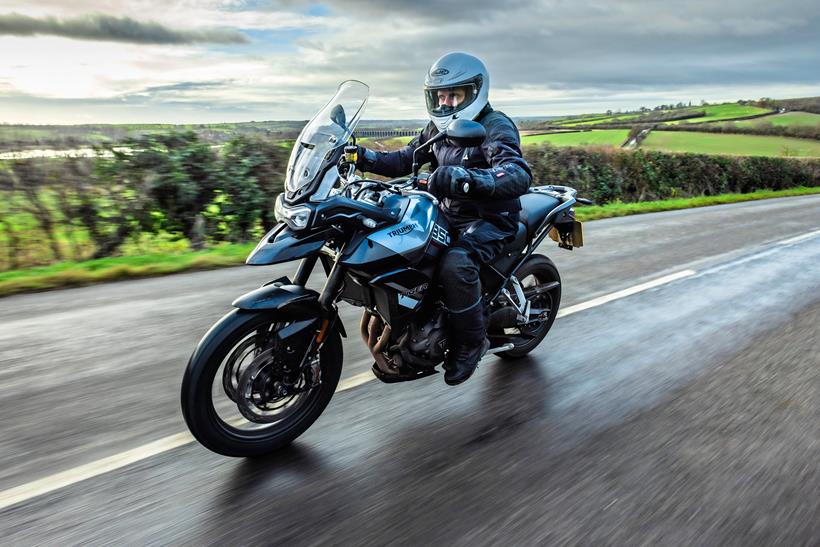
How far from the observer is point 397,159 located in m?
4.38

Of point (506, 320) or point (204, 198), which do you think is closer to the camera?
point (506, 320)

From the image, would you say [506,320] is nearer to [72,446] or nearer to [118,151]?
[72,446]

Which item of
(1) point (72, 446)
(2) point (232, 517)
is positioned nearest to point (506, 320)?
(2) point (232, 517)

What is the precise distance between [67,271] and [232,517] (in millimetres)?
5552

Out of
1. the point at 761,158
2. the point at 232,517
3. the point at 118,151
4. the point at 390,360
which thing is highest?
the point at 118,151

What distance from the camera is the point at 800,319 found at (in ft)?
19.0

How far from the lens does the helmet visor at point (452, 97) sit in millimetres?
3781

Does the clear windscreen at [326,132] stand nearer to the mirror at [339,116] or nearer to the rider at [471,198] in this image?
the mirror at [339,116]

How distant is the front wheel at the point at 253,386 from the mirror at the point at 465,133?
1.25m

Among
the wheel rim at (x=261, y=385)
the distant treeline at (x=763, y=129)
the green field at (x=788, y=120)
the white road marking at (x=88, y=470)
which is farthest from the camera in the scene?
the green field at (x=788, y=120)

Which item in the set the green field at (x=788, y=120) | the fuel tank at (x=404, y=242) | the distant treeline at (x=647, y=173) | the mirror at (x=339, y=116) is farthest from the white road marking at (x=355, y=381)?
the green field at (x=788, y=120)

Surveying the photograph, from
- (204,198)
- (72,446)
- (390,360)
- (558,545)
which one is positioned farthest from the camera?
(204,198)

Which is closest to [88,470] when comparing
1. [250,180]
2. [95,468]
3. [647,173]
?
[95,468]

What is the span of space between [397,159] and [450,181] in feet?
3.74
